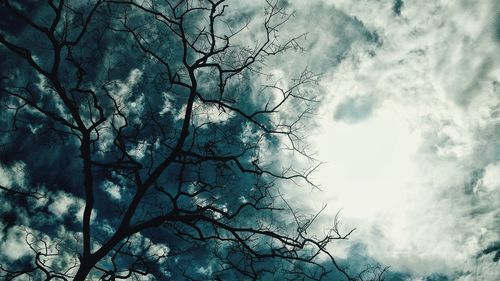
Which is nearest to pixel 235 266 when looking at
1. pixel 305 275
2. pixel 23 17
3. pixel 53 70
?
pixel 305 275

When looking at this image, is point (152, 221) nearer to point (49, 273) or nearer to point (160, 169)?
point (160, 169)

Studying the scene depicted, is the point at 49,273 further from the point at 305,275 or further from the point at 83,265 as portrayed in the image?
the point at 305,275

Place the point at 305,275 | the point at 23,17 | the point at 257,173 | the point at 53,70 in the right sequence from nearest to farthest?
the point at 23,17 < the point at 53,70 < the point at 305,275 < the point at 257,173

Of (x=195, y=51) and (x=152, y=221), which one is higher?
(x=195, y=51)

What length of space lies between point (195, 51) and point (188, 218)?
4735 millimetres

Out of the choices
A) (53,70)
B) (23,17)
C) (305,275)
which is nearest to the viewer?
(23,17)

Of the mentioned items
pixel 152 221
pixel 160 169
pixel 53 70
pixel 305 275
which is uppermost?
pixel 53 70

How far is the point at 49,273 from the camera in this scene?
7840mm

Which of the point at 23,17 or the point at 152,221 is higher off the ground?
the point at 23,17

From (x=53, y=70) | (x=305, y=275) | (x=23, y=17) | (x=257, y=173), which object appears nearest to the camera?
(x=23, y=17)

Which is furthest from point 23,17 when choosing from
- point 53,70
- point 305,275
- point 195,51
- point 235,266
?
point 305,275

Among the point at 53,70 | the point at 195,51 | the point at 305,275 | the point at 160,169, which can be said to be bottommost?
the point at 305,275

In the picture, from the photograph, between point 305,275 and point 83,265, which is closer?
point 83,265

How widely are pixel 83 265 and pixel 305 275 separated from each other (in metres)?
5.81
